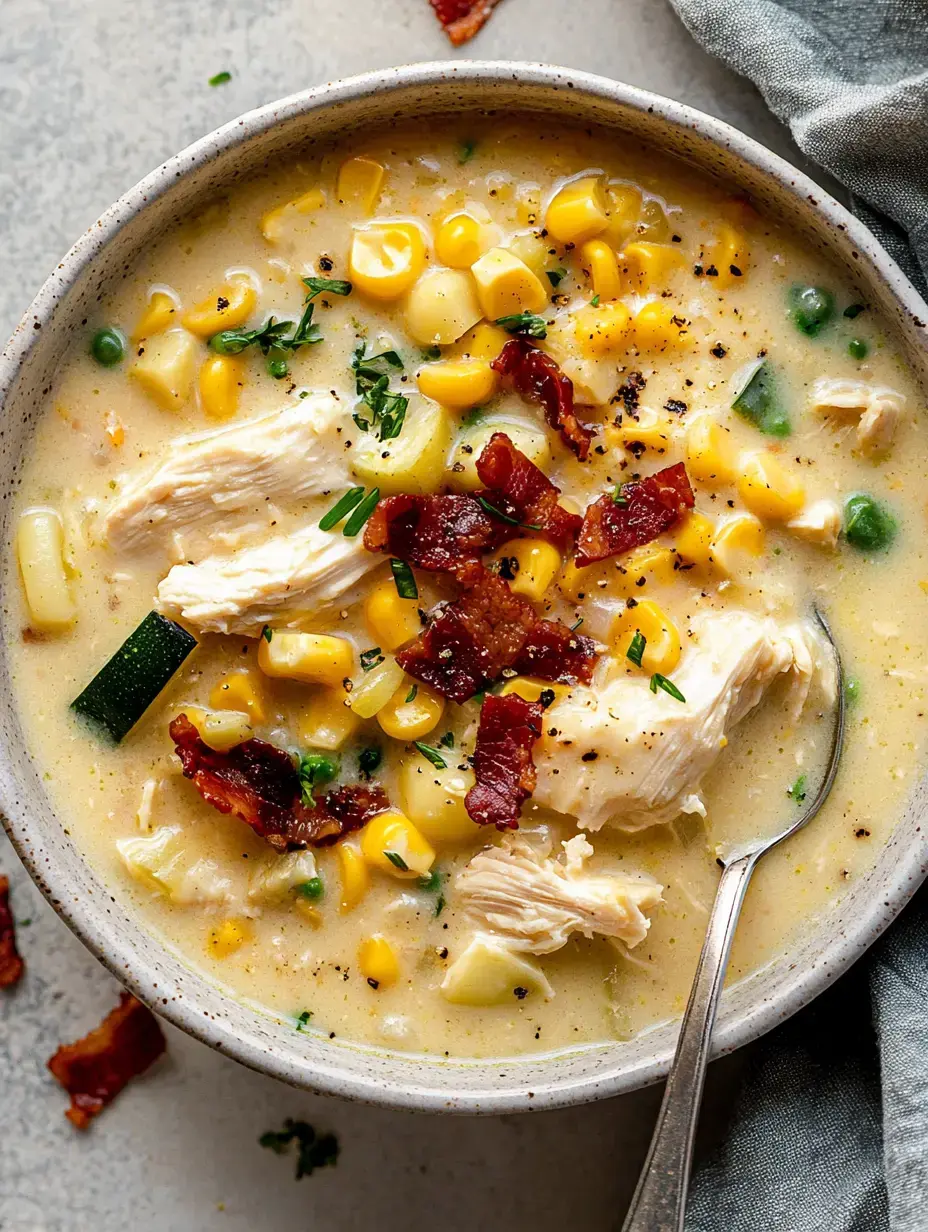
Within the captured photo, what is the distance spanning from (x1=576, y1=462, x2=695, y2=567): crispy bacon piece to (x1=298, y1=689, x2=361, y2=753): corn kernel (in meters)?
0.70

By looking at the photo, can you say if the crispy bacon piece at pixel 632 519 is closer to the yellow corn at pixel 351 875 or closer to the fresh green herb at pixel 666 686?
the fresh green herb at pixel 666 686

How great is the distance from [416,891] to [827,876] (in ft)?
3.52

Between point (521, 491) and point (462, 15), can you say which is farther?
point (462, 15)

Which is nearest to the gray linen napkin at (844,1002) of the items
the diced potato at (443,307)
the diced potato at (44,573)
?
the diced potato at (443,307)

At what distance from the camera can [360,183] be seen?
3172mm

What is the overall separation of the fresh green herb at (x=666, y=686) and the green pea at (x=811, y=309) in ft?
3.30

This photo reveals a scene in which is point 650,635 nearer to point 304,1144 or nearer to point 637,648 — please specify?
point 637,648

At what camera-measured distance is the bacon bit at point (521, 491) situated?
2.96 meters

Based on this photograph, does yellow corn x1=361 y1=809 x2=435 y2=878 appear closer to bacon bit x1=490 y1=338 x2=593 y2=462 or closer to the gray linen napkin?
bacon bit x1=490 y1=338 x2=593 y2=462

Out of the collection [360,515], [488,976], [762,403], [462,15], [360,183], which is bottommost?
[488,976]

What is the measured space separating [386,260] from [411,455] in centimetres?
53

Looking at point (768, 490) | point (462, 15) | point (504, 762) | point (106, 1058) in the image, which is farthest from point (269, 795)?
point (462, 15)

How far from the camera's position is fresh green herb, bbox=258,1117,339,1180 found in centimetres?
359

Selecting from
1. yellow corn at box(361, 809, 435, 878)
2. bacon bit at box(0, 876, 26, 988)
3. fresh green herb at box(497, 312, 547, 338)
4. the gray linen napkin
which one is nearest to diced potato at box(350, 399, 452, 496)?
fresh green herb at box(497, 312, 547, 338)
